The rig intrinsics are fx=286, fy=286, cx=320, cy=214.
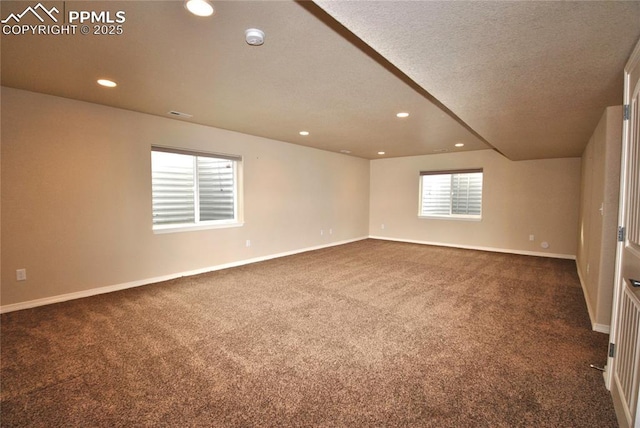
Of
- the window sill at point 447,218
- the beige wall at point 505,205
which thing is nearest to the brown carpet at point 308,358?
the beige wall at point 505,205

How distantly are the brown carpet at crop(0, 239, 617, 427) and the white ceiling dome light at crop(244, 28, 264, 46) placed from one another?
2.35 meters

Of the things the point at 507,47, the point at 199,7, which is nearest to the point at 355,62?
the point at 507,47

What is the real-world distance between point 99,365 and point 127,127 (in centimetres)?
296

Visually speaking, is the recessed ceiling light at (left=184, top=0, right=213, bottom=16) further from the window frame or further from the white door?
the window frame

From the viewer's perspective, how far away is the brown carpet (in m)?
1.68

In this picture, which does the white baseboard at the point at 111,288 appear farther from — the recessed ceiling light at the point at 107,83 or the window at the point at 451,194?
the window at the point at 451,194

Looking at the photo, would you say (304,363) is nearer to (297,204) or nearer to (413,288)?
(413,288)

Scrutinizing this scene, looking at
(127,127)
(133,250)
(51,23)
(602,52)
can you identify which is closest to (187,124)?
(127,127)

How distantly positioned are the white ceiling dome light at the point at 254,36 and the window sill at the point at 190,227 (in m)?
3.19

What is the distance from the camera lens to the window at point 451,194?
679 centimetres

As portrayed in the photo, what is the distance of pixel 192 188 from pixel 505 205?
21.1 ft

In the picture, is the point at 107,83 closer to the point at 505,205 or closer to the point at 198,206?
the point at 198,206

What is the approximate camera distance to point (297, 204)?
6.26 m

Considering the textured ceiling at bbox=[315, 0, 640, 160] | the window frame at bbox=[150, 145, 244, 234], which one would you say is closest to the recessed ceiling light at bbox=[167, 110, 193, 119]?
the window frame at bbox=[150, 145, 244, 234]
